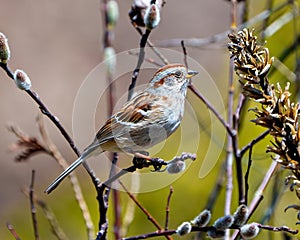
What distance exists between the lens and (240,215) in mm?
1377

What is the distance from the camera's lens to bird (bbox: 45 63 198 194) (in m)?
1.86

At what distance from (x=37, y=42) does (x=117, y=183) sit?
8132mm

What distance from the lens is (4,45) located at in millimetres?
1434

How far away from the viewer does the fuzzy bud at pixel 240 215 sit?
1367 millimetres

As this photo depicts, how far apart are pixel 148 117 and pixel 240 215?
0.65 metres

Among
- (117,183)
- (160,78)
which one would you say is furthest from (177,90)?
(117,183)

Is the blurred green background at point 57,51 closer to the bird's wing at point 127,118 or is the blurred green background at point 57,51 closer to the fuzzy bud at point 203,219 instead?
the bird's wing at point 127,118

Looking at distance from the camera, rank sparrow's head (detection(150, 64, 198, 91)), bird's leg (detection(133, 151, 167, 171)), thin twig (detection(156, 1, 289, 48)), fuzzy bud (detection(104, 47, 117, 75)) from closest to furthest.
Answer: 1. bird's leg (detection(133, 151, 167, 171))
2. sparrow's head (detection(150, 64, 198, 91))
3. fuzzy bud (detection(104, 47, 117, 75))
4. thin twig (detection(156, 1, 289, 48))

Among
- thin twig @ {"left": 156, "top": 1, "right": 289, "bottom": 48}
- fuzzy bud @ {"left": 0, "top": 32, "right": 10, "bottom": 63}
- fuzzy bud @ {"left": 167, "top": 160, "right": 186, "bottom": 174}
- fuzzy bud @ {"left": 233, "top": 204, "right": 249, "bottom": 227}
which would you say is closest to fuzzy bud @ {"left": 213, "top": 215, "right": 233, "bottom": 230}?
fuzzy bud @ {"left": 233, "top": 204, "right": 249, "bottom": 227}

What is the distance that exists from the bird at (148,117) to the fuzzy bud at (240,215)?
18.9 inches

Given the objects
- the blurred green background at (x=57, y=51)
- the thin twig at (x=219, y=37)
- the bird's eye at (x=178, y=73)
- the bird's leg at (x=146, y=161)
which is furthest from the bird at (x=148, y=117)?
the blurred green background at (x=57, y=51)

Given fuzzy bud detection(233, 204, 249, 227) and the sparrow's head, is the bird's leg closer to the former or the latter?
fuzzy bud detection(233, 204, 249, 227)

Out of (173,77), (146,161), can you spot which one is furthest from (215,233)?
(173,77)

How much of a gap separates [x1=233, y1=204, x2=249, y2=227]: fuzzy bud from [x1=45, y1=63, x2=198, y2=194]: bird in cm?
48
